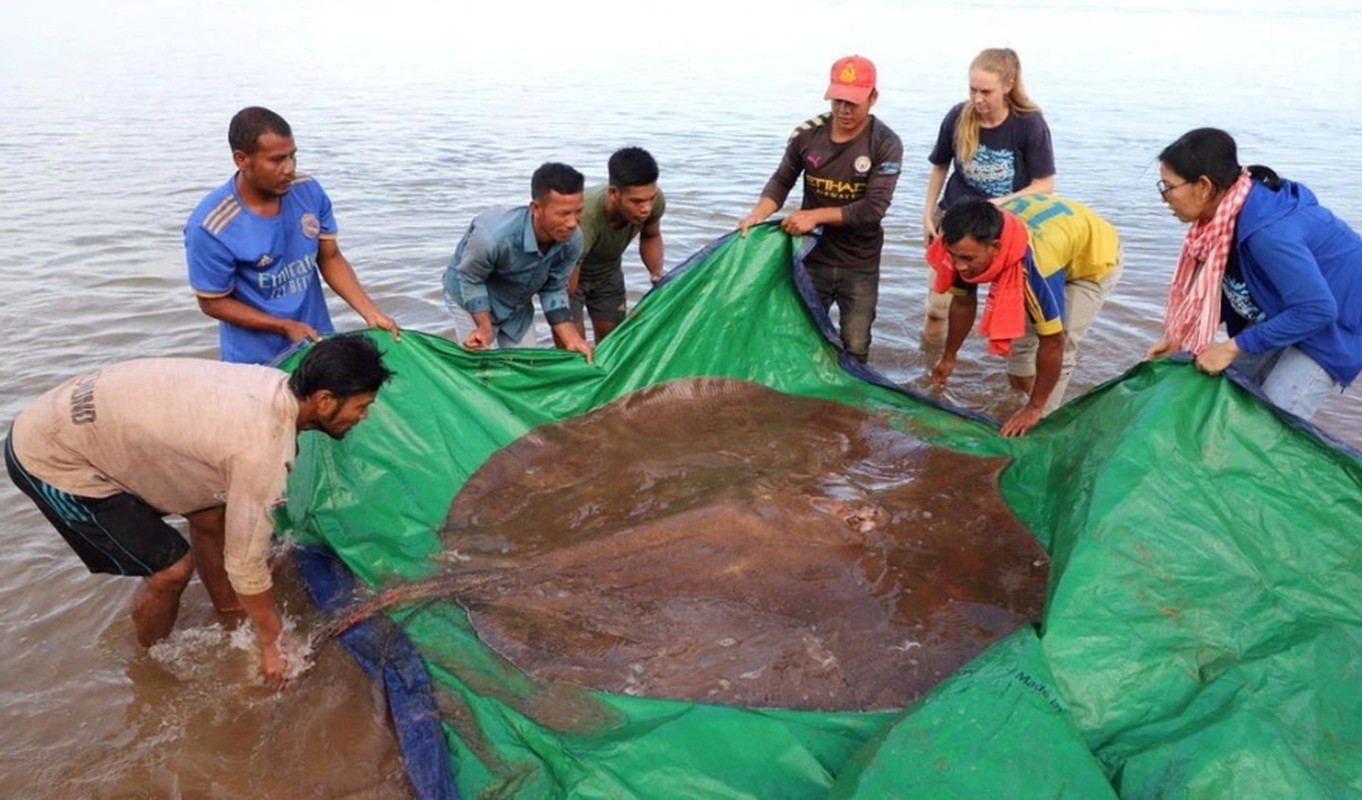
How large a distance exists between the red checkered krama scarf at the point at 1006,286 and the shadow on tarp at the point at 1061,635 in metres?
0.45

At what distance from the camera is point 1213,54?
2461 centimetres

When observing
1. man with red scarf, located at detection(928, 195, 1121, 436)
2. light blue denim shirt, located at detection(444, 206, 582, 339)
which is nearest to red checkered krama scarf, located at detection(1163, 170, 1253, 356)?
man with red scarf, located at detection(928, 195, 1121, 436)

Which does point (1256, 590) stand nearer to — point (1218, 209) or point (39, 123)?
point (1218, 209)

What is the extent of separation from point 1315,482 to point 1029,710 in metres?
1.65

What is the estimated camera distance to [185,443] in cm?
280

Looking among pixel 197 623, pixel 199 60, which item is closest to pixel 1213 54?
pixel 199 60

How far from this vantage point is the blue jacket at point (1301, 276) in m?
3.24

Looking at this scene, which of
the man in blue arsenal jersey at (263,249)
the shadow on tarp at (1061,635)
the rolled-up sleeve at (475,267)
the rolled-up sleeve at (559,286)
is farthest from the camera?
the rolled-up sleeve at (559,286)

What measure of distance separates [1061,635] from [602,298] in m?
3.60

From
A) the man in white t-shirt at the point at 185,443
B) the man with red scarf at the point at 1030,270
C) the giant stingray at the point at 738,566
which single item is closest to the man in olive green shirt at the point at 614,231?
the giant stingray at the point at 738,566

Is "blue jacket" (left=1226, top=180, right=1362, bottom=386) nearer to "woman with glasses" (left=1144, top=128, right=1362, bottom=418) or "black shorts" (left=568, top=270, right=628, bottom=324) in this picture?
"woman with glasses" (left=1144, top=128, right=1362, bottom=418)

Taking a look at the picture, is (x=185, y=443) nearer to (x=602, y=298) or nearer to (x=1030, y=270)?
(x=602, y=298)

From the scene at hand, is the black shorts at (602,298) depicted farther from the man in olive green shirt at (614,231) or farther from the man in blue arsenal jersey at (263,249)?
the man in blue arsenal jersey at (263,249)

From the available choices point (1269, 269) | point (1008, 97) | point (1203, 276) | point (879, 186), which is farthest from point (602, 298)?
point (1269, 269)
